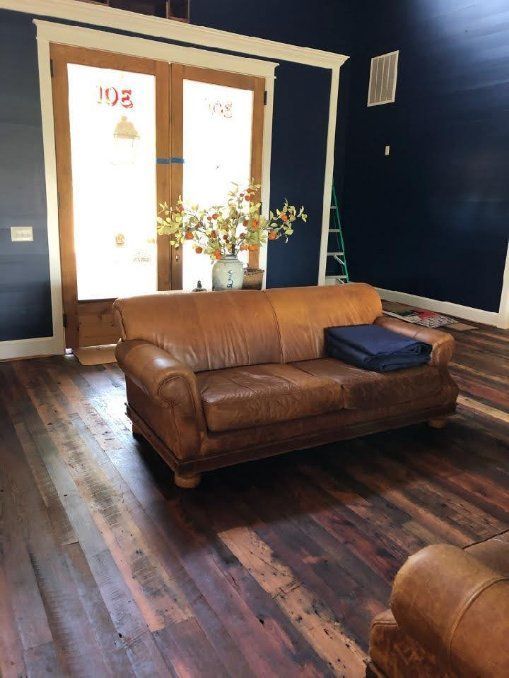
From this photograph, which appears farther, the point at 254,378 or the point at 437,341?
the point at 437,341

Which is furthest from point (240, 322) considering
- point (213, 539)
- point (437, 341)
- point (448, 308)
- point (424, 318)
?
point (448, 308)

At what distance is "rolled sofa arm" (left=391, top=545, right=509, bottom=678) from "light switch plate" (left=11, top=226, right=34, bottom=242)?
161 inches

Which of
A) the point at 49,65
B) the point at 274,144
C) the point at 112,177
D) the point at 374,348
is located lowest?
the point at 374,348

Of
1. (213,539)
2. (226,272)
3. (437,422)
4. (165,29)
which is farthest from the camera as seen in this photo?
(165,29)

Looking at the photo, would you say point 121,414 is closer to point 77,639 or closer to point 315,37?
point 77,639

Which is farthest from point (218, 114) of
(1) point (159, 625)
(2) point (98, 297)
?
(1) point (159, 625)

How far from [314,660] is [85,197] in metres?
3.97

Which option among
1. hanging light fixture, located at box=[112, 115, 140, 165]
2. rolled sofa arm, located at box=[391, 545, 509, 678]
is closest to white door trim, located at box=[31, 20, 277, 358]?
hanging light fixture, located at box=[112, 115, 140, 165]

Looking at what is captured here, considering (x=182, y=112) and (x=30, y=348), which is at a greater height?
(x=182, y=112)

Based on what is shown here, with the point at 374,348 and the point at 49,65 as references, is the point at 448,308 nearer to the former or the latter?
the point at 374,348

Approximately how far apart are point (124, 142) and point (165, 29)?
3.29 feet

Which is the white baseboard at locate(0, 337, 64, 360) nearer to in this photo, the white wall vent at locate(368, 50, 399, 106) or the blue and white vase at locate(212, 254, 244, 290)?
the blue and white vase at locate(212, 254, 244, 290)

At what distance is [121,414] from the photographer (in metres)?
3.45

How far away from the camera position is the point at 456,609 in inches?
40.1
